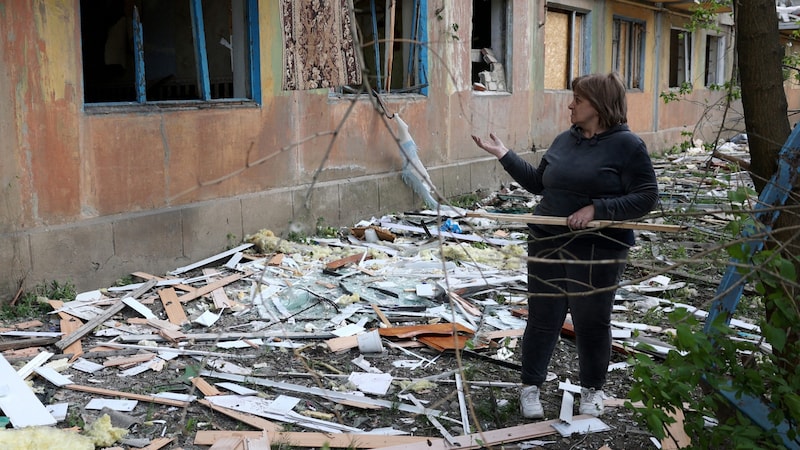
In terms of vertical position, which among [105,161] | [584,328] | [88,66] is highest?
[88,66]

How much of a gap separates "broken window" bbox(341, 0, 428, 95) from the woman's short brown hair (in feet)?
23.6

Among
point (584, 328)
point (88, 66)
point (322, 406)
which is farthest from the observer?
point (88, 66)

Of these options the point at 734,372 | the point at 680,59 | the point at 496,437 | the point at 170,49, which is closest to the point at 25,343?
the point at 496,437

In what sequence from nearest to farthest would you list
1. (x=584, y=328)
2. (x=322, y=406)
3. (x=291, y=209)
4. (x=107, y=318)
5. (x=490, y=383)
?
(x=584, y=328)
(x=322, y=406)
(x=490, y=383)
(x=107, y=318)
(x=291, y=209)

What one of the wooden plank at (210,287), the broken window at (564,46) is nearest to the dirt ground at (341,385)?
the wooden plank at (210,287)

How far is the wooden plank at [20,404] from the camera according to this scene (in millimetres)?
4605

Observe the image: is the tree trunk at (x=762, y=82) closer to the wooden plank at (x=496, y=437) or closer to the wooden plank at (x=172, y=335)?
the wooden plank at (x=496, y=437)

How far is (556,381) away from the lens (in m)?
5.55

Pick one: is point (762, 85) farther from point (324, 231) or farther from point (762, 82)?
point (324, 231)

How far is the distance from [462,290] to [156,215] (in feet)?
10.3

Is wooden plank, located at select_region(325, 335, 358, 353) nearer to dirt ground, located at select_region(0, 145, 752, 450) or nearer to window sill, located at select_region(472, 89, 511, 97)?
dirt ground, located at select_region(0, 145, 752, 450)

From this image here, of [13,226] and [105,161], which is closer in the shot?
[13,226]

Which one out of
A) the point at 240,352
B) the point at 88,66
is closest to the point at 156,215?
the point at 240,352

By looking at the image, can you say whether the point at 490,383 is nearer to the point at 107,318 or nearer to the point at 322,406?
the point at 322,406
